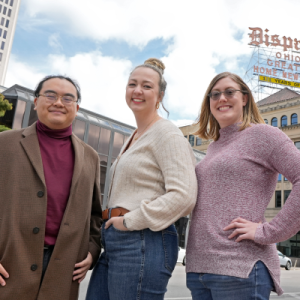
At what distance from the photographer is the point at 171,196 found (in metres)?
2.22

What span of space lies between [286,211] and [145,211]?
87 cm

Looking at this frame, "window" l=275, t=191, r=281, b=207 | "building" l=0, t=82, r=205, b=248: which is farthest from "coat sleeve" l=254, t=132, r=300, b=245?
"window" l=275, t=191, r=281, b=207

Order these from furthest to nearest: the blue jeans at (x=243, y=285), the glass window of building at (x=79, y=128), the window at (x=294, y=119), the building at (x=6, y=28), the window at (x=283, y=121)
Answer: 1. the building at (x=6, y=28)
2. the window at (x=283, y=121)
3. the window at (x=294, y=119)
4. the glass window of building at (x=79, y=128)
5. the blue jeans at (x=243, y=285)

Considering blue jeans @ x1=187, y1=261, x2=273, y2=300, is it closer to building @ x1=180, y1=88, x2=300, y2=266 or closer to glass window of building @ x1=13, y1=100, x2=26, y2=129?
glass window of building @ x1=13, y1=100, x2=26, y2=129

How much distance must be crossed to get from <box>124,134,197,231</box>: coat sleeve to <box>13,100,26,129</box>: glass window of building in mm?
20984

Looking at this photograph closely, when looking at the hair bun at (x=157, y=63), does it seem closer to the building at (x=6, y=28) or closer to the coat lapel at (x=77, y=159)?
the coat lapel at (x=77, y=159)

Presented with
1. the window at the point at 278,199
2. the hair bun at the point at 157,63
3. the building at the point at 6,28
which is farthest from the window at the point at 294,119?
the building at the point at 6,28

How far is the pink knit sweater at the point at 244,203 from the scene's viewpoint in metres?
2.06

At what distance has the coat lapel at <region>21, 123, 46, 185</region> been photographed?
98.5 inches

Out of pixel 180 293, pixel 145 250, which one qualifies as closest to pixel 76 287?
pixel 145 250

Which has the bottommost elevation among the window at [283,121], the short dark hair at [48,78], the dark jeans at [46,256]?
the dark jeans at [46,256]

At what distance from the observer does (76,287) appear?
259 cm

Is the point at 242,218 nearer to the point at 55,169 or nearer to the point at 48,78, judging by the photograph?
the point at 55,169

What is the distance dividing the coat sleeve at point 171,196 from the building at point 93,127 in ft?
67.4
